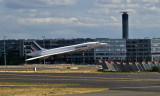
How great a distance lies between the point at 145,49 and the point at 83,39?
30018mm

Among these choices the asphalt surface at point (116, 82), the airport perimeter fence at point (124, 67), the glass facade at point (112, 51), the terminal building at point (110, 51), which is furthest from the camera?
the glass facade at point (112, 51)

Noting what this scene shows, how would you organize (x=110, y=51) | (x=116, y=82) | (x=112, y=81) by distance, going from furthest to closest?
(x=110, y=51) < (x=112, y=81) < (x=116, y=82)

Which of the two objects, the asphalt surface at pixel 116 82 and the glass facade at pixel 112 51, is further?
the glass facade at pixel 112 51

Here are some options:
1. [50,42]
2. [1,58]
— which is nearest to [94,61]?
[50,42]

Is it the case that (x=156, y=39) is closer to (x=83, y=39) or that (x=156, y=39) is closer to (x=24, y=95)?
(x=83, y=39)

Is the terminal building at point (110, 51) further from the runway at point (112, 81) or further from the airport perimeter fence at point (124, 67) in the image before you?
the runway at point (112, 81)

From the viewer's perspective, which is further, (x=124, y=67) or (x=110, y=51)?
(x=110, y=51)

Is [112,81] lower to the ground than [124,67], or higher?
lower

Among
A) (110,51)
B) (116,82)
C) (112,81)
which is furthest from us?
(110,51)

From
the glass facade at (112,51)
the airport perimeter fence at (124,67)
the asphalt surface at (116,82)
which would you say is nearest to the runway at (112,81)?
the asphalt surface at (116,82)

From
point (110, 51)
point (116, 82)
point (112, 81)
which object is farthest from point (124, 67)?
point (110, 51)

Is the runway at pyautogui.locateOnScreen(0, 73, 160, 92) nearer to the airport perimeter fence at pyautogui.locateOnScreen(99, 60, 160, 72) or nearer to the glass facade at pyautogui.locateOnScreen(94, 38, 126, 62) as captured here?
the airport perimeter fence at pyautogui.locateOnScreen(99, 60, 160, 72)

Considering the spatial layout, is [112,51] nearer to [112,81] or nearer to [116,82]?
[112,81]

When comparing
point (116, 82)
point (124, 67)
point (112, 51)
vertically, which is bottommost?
point (116, 82)
